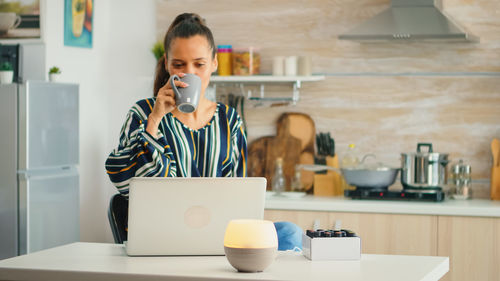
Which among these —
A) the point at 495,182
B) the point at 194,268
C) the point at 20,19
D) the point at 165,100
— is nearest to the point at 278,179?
the point at 495,182

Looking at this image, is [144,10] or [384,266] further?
[144,10]

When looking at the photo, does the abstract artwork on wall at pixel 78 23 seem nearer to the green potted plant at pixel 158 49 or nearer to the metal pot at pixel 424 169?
the green potted plant at pixel 158 49

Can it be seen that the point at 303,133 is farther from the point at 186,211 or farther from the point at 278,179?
the point at 186,211

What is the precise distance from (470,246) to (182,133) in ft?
6.70

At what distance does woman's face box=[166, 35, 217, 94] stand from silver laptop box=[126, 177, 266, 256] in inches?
22.9

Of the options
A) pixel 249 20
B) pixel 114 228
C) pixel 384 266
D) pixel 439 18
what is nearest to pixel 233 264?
pixel 384 266

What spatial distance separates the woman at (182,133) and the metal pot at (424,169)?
Answer: 1.73m

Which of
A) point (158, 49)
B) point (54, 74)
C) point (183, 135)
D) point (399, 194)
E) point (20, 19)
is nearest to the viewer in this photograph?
point (183, 135)

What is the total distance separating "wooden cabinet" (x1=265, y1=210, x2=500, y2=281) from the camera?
12.2 feet

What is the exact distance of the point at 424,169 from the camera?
13.1 ft

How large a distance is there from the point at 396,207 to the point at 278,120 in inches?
41.6

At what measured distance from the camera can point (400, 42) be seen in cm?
Result: 434

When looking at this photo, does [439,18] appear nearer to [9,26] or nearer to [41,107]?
[41,107]

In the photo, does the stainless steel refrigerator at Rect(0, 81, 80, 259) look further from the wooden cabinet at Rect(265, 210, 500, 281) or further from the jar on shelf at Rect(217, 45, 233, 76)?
the wooden cabinet at Rect(265, 210, 500, 281)
